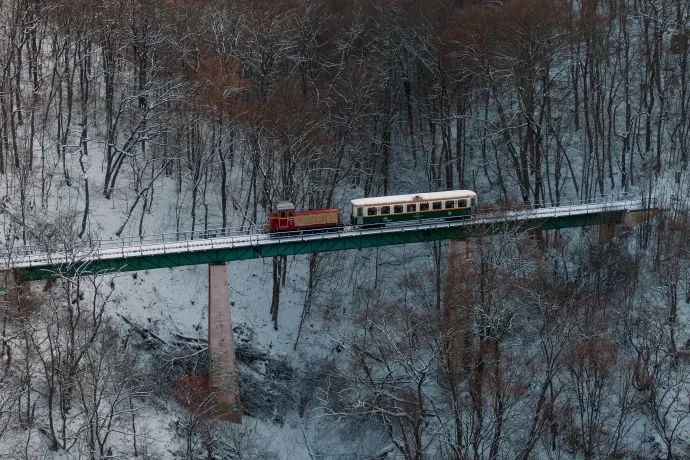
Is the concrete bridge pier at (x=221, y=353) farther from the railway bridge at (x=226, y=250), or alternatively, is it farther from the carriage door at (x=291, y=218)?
the carriage door at (x=291, y=218)

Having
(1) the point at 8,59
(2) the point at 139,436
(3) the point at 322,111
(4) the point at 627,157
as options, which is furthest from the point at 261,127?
(4) the point at 627,157

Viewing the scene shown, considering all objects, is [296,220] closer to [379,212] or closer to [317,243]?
→ [317,243]

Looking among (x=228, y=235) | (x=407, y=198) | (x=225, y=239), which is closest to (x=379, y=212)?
(x=407, y=198)

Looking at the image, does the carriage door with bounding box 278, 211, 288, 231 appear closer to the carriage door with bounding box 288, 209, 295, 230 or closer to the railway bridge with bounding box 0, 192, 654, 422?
the carriage door with bounding box 288, 209, 295, 230

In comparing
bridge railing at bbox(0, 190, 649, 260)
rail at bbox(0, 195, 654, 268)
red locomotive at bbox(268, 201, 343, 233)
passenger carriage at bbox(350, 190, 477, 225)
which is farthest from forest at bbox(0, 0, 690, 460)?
red locomotive at bbox(268, 201, 343, 233)

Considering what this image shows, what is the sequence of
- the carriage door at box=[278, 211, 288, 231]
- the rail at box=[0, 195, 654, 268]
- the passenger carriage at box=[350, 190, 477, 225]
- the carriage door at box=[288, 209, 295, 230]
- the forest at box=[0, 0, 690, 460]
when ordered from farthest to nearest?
the passenger carriage at box=[350, 190, 477, 225], the carriage door at box=[288, 209, 295, 230], the carriage door at box=[278, 211, 288, 231], the rail at box=[0, 195, 654, 268], the forest at box=[0, 0, 690, 460]

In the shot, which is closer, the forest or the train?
the forest
